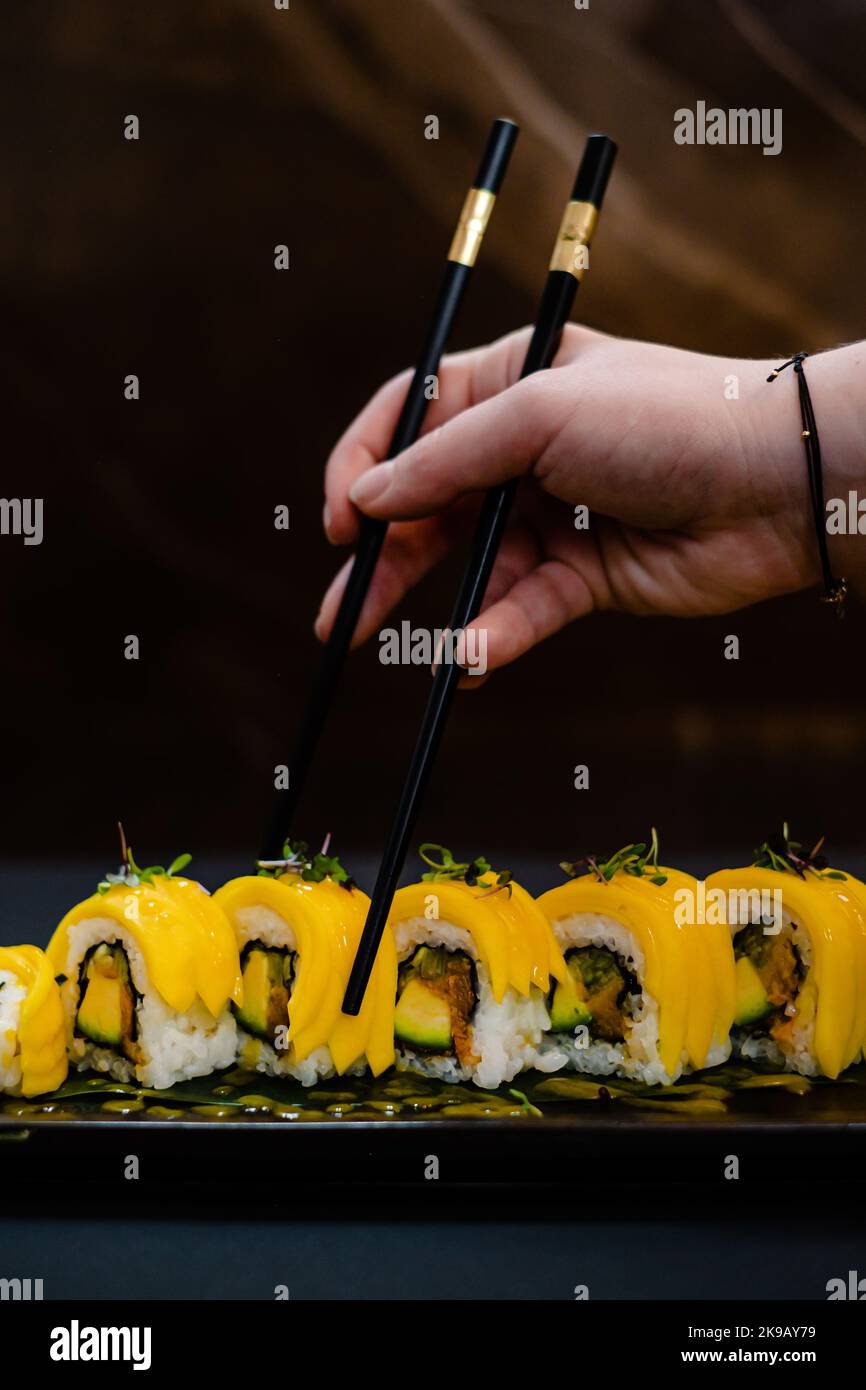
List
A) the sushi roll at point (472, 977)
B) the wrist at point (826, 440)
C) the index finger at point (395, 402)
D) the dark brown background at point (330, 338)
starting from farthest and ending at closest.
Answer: the dark brown background at point (330, 338), the index finger at point (395, 402), the sushi roll at point (472, 977), the wrist at point (826, 440)

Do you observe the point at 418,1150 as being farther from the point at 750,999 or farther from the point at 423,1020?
the point at 750,999

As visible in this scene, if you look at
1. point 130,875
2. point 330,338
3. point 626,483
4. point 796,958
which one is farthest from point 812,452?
point 330,338

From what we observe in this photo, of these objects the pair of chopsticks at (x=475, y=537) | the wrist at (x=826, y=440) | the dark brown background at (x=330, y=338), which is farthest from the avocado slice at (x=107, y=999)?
the dark brown background at (x=330, y=338)

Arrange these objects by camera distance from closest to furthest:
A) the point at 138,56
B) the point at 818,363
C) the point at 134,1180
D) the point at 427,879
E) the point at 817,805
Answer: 1. the point at 134,1180
2. the point at 818,363
3. the point at 427,879
4. the point at 138,56
5. the point at 817,805

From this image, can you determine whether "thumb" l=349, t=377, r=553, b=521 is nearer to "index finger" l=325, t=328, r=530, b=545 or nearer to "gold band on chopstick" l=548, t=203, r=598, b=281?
"gold band on chopstick" l=548, t=203, r=598, b=281

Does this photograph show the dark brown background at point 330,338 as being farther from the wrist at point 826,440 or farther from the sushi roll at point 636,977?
the wrist at point 826,440
